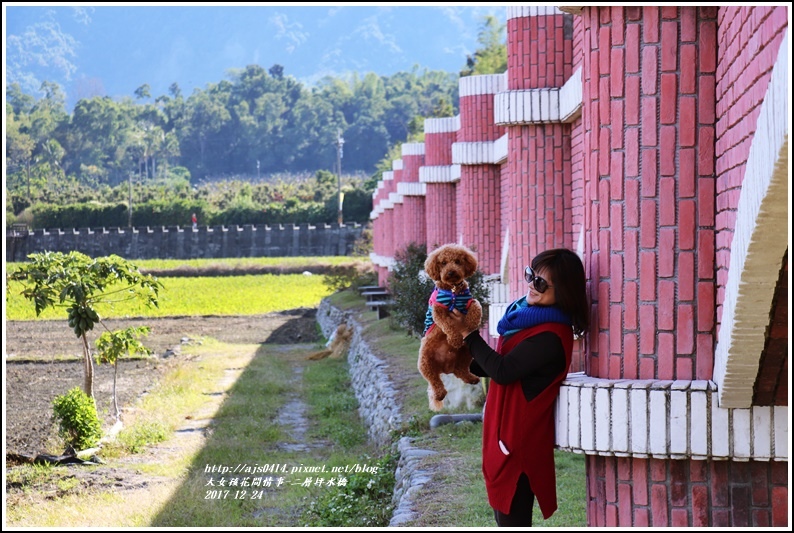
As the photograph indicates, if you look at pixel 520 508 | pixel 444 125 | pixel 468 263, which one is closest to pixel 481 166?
pixel 444 125

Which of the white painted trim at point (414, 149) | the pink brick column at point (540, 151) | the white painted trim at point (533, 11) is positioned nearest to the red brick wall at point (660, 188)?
the pink brick column at point (540, 151)

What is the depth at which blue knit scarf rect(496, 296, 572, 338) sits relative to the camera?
4014 millimetres

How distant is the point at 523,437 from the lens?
4.03 m

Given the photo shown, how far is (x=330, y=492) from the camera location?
29.6 feet

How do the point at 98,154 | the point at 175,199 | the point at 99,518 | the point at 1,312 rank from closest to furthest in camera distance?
the point at 1,312
the point at 99,518
the point at 175,199
the point at 98,154

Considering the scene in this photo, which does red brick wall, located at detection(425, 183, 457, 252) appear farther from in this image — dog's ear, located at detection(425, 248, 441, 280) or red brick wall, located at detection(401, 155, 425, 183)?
dog's ear, located at detection(425, 248, 441, 280)

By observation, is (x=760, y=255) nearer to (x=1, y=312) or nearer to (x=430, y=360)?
(x=430, y=360)

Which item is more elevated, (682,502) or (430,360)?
(430,360)

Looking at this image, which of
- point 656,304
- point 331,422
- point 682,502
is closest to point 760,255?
point 656,304

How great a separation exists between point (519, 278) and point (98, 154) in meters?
116

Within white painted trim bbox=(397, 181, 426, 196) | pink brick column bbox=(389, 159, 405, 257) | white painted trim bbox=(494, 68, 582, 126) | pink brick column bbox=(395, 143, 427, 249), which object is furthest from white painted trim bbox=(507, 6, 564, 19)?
pink brick column bbox=(389, 159, 405, 257)

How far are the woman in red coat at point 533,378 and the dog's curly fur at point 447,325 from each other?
1.05 ft

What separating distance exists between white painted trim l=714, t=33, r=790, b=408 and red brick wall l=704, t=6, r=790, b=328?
0.53 ft

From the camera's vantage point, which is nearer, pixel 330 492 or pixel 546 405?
pixel 546 405
